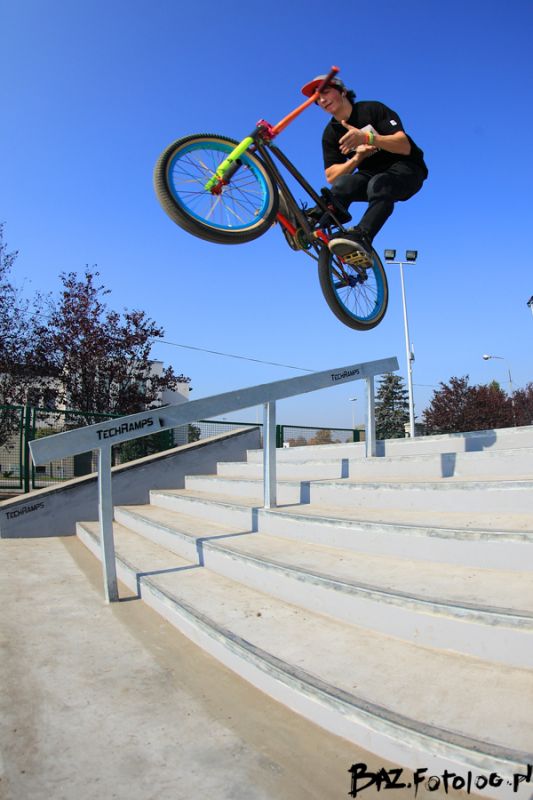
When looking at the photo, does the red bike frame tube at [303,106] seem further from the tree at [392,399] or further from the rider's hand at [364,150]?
the tree at [392,399]

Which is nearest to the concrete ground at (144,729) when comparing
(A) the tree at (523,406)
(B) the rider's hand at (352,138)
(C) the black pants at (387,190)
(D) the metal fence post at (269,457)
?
(D) the metal fence post at (269,457)

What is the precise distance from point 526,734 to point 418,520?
1540 mm

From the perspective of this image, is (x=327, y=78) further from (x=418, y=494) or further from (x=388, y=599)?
(x=388, y=599)

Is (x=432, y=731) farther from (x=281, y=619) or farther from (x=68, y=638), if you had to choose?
(x=68, y=638)

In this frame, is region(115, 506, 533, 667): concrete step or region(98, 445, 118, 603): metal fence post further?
region(98, 445, 118, 603): metal fence post

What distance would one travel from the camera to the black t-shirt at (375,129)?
424 cm

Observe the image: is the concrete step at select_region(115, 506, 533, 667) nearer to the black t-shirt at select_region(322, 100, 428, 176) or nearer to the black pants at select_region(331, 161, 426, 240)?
the black pants at select_region(331, 161, 426, 240)

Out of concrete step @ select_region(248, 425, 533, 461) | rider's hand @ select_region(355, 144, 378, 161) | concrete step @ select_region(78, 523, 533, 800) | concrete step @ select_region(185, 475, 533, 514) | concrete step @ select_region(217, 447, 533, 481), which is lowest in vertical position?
concrete step @ select_region(78, 523, 533, 800)

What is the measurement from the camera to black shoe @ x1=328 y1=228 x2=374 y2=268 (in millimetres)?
4378

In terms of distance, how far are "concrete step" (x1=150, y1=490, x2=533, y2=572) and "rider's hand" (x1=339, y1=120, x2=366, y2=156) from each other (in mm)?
3041

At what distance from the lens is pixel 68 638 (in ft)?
9.40

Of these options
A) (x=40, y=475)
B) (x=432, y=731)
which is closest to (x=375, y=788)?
(x=432, y=731)

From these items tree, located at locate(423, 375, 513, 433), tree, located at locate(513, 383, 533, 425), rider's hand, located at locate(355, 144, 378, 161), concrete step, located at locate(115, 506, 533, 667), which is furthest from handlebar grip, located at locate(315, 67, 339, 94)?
tree, located at locate(513, 383, 533, 425)

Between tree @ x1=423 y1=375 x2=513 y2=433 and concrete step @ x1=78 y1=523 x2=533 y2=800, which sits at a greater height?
tree @ x1=423 y1=375 x2=513 y2=433
